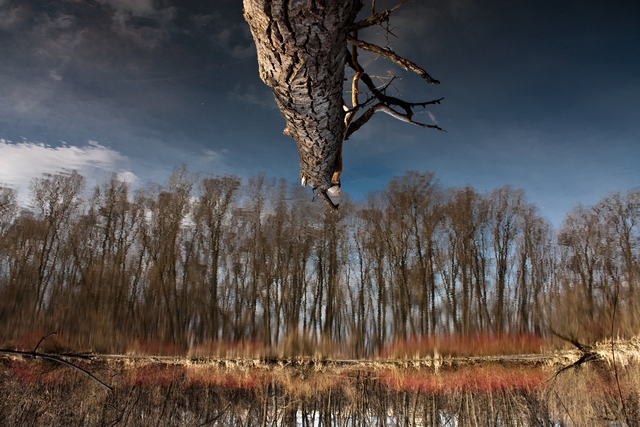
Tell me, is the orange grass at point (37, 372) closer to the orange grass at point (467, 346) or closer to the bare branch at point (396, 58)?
the orange grass at point (467, 346)

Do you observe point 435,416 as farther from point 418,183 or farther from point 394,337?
point 418,183

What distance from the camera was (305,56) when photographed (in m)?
1.27

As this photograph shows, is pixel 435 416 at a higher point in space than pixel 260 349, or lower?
lower

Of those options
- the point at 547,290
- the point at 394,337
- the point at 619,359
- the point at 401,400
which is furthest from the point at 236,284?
the point at 619,359

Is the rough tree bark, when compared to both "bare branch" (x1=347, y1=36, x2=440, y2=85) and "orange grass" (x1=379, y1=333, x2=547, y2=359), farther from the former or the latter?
"orange grass" (x1=379, y1=333, x2=547, y2=359)

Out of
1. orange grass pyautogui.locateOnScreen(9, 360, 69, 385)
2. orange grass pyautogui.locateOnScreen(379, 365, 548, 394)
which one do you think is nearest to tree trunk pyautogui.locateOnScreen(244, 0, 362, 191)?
orange grass pyautogui.locateOnScreen(379, 365, 548, 394)

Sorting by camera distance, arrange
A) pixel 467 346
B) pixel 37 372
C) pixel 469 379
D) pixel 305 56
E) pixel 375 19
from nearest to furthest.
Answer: pixel 305 56, pixel 375 19, pixel 467 346, pixel 469 379, pixel 37 372

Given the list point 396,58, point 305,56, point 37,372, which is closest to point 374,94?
point 396,58

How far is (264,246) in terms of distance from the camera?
8.67 meters

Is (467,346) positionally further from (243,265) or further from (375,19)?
(375,19)

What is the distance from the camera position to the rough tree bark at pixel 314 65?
1.13 metres

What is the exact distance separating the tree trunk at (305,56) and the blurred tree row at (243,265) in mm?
6887

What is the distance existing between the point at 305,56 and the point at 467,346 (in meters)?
7.97

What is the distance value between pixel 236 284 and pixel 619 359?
7630 millimetres
